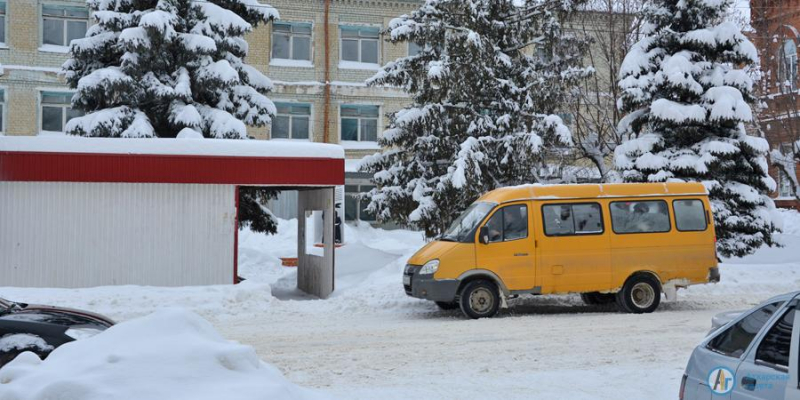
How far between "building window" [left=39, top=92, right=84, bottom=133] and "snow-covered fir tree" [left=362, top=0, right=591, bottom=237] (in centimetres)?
1788

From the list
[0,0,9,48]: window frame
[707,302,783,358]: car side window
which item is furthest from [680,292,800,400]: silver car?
[0,0,9,48]: window frame

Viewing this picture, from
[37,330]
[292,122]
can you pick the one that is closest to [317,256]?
[37,330]

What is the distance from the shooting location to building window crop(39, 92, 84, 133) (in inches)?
1363

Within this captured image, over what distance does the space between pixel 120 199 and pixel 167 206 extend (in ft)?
3.08

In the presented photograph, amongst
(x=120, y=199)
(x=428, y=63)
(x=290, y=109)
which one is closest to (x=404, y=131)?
(x=428, y=63)

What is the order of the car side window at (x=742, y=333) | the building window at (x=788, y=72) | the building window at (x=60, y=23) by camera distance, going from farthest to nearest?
the building window at (x=60, y=23) < the building window at (x=788, y=72) < the car side window at (x=742, y=333)

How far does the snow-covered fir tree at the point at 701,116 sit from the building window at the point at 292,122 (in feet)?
60.1

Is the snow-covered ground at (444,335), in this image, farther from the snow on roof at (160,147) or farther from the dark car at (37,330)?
the snow on roof at (160,147)

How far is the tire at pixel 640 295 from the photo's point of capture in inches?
595

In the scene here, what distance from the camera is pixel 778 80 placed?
24062 mm

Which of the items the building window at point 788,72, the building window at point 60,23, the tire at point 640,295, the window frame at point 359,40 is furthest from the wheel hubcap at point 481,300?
the building window at point 60,23

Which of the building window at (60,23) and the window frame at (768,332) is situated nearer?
the window frame at (768,332)

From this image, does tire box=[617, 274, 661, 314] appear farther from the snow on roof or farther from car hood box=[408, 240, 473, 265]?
the snow on roof

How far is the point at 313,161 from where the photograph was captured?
1756cm
